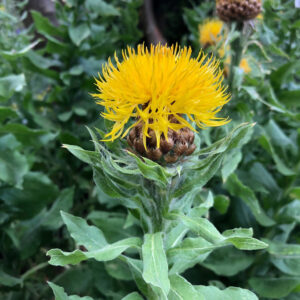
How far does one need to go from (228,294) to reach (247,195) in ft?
2.44

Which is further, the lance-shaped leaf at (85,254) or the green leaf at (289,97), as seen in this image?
the green leaf at (289,97)

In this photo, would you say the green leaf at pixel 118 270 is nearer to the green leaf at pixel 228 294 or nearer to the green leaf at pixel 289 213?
the green leaf at pixel 228 294

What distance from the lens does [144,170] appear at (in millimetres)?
958

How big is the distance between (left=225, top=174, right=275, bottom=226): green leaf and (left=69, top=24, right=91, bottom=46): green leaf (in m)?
1.24

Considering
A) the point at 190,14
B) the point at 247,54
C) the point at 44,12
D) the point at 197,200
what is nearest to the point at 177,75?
the point at 197,200

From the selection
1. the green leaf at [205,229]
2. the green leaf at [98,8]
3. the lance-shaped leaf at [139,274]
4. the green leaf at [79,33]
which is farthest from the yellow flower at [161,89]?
the green leaf at [98,8]

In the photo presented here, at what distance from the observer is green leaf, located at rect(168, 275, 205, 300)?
1.08 m

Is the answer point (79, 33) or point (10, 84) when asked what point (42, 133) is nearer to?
point (10, 84)

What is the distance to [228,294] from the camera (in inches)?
47.9

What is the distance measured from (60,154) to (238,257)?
1342mm

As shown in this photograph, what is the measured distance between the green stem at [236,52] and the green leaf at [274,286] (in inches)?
40.1

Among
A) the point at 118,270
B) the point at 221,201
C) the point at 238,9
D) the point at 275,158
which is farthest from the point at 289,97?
the point at 118,270

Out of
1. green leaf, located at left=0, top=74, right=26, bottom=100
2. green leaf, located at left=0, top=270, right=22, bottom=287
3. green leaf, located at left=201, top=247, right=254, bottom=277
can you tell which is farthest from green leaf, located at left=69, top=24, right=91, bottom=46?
green leaf, located at left=201, top=247, right=254, bottom=277

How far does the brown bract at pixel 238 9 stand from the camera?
1826 millimetres
